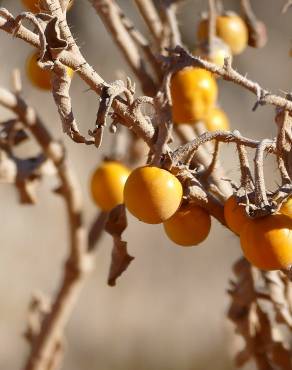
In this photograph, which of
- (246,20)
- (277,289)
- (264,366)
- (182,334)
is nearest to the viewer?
(277,289)

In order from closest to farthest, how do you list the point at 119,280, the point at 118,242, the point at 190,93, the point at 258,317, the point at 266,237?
the point at 266,237 < the point at 118,242 < the point at 190,93 < the point at 258,317 < the point at 119,280

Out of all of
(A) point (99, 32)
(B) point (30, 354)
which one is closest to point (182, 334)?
(A) point (99, 32)

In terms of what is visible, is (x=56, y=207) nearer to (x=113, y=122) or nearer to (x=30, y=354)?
(x=30, y=354)

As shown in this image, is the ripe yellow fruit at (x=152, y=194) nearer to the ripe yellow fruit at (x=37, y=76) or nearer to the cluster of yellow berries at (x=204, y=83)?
the cluster of yellow berries at (x=204, y=83)

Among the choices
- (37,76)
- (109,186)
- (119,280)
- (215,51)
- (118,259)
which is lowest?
(118,259)

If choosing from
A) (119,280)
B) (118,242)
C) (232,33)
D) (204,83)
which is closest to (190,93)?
(204,83)

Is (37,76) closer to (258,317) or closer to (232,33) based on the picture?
(232,33)
